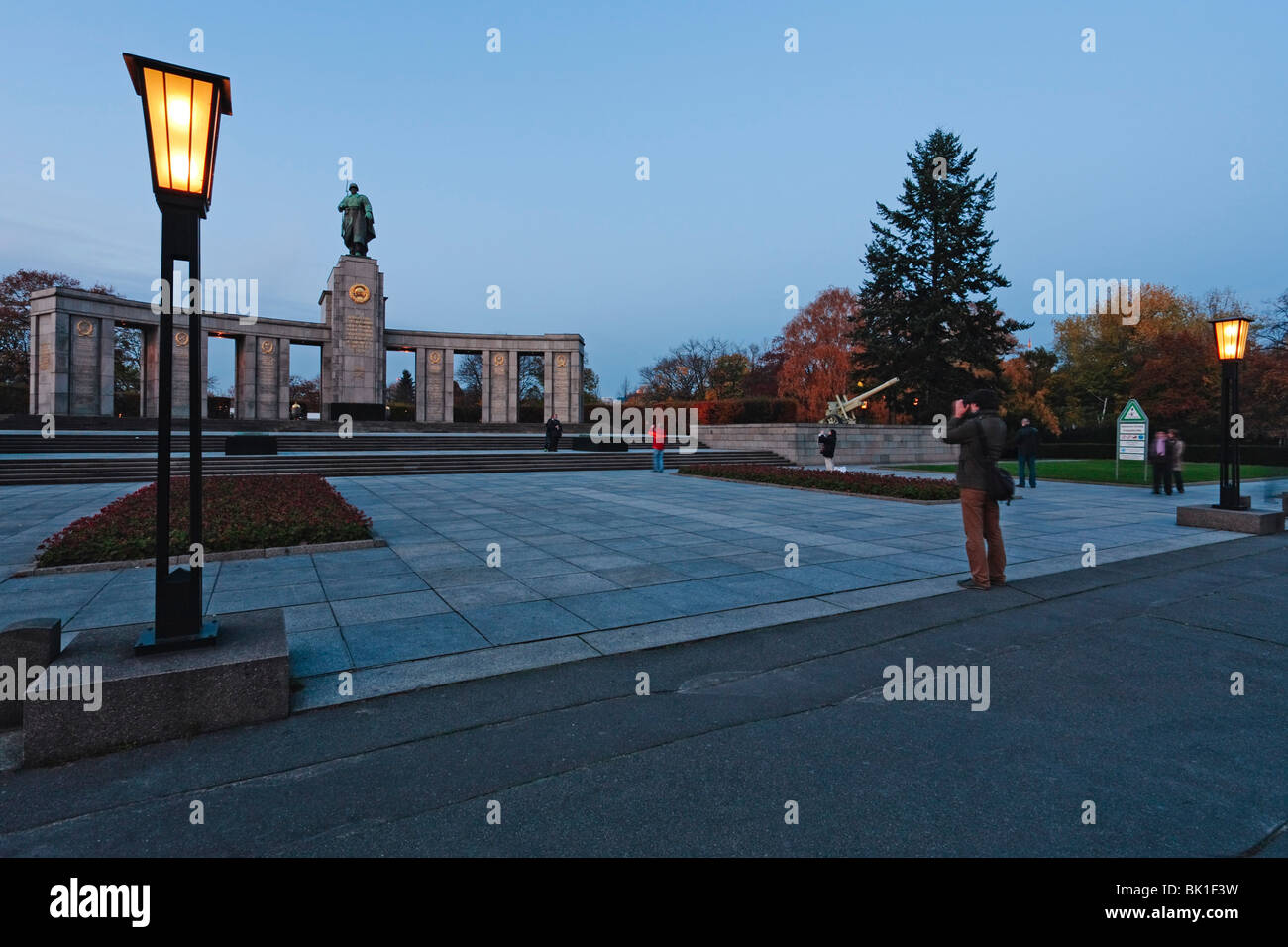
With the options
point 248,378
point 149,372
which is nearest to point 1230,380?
point 248,378

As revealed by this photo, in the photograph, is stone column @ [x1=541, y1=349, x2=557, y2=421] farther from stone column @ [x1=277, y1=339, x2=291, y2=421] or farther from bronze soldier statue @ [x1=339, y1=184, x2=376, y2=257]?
stone column @ [x1=277, y1=339, x2=291, y2=421]

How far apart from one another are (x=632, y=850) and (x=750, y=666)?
7.61 ft

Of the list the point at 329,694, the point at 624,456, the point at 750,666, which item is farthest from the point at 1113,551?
the point at 624,456

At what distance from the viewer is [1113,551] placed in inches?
365

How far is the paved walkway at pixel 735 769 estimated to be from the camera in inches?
108

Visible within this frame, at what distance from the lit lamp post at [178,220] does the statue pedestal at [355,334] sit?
39.7 m

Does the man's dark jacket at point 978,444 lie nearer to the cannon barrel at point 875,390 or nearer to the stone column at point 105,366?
the cannon barrel at point 875,390

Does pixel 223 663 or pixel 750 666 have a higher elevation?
pixel 223 663

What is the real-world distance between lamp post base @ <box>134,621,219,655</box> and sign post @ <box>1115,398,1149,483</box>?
22653 mm

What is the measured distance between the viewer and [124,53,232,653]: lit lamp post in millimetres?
3934

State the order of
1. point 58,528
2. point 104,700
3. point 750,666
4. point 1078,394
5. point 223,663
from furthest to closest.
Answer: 1. point 1078,394
2. point 58,528
3. point 750,666
4. point 223,663
5. point 104,700

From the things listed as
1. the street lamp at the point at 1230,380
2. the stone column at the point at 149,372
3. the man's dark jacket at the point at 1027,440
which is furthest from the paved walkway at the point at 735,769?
the stone column at the point at 149,372
